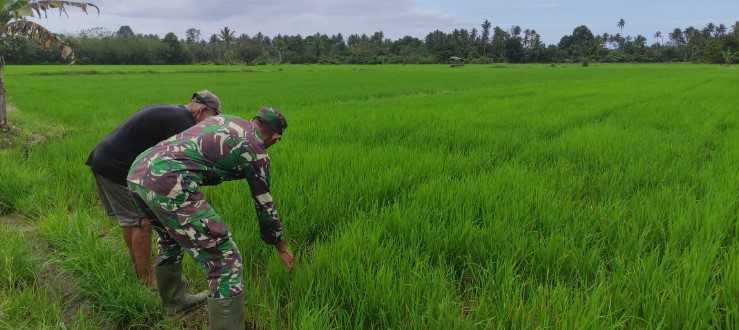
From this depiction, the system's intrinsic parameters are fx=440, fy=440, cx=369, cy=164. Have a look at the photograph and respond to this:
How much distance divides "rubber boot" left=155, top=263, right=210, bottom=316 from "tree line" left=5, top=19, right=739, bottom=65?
58012mm

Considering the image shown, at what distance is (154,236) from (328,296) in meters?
1.62

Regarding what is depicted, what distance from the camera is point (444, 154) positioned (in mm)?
4574

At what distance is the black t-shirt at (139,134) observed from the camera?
2238mm

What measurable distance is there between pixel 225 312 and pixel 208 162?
0.58 metres

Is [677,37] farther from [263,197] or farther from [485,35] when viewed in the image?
[263,197]

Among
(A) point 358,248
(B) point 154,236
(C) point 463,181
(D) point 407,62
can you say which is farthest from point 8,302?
(D) point 407,62

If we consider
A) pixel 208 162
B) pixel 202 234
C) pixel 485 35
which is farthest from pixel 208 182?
pixel 485 35

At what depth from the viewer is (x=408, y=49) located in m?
67.5

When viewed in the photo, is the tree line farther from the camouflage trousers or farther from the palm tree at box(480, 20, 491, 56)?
the camouflage trousers

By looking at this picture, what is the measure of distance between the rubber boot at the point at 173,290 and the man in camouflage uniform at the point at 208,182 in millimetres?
471

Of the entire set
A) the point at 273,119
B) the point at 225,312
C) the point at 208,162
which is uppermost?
the point at 273,119

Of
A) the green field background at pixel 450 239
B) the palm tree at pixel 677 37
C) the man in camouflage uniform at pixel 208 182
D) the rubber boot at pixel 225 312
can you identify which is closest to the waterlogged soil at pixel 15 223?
the green field background at pixel 450 239

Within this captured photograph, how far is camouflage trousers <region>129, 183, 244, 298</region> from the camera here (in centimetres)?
163

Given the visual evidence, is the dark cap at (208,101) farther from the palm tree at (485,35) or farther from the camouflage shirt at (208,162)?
the palm tree at (485,35)
